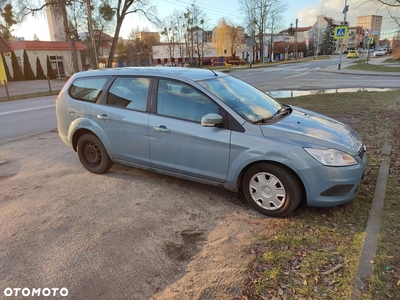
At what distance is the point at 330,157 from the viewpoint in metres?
3.31

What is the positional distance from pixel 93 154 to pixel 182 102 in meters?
1.93

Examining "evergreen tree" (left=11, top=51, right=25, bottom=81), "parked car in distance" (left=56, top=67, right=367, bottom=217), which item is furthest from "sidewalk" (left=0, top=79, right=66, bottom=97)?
"parked car in distance" (left=56, top=67, right=367, bottom=217)

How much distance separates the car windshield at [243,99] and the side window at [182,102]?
0.58 ft

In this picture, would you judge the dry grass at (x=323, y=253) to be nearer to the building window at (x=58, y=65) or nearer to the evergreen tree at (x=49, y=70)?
the evergreen tree at (x=49, y=70)

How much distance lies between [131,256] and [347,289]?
6.20ft

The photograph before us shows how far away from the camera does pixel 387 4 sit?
7191mm

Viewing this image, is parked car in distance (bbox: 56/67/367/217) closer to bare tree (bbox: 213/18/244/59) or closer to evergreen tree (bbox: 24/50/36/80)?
evergreen tree (bbox: 24/50/36/80)

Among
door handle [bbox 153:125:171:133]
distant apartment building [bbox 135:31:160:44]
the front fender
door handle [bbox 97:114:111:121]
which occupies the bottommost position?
the front fender

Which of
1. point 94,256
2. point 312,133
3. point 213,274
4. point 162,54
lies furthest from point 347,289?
point 162,54

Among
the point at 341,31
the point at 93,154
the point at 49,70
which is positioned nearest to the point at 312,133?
the point at 93,154

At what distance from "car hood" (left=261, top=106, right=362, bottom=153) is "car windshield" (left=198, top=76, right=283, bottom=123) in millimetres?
255

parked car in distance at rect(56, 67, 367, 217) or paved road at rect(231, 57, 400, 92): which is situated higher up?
Answer: parked car in distance at rect(56, 67, 367, 217)

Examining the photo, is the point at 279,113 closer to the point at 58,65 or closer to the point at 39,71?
the point at 39,71

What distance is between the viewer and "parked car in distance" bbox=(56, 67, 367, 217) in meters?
3.38
